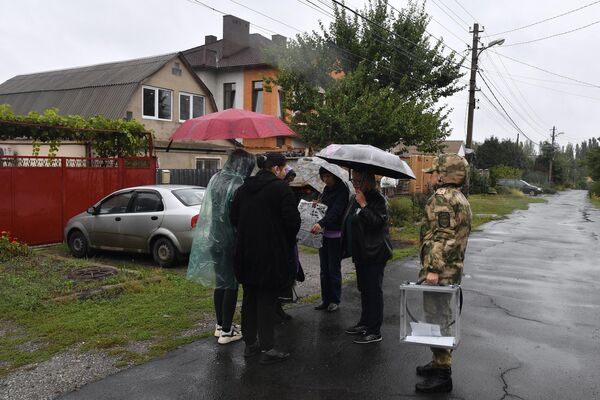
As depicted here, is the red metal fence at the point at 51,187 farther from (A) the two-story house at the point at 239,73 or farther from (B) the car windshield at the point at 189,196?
(A) the two-story house at the point at 239,73

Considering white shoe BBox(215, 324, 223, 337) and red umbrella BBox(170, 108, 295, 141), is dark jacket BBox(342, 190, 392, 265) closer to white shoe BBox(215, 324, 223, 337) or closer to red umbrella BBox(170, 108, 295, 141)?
red umbrella BBox(170, 108, 295, 141)

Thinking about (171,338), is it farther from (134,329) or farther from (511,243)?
(511,243)

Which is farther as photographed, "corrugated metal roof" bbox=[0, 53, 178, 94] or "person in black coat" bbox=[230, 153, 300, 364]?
"corrugated metal roof" bbox=[0, 53, 178, 94]

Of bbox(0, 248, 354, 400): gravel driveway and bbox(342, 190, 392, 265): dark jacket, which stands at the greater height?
bbox(342, 190, 392, 265): dark jacket

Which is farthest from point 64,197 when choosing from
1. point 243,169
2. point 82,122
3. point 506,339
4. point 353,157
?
point 506,339

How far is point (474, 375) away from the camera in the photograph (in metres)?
4.23

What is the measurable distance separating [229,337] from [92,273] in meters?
3.66

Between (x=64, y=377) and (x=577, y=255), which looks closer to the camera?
(x=64, y=377)

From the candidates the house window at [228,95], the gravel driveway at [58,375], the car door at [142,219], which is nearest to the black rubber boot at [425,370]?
the gravel driveway at [58,375]

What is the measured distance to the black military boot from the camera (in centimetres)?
385

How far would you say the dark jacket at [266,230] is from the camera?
14.1 feet

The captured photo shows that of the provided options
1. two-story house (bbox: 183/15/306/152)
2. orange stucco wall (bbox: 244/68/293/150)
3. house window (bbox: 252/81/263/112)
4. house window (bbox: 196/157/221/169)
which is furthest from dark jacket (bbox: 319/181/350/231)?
house window (bbox: 252/81/263/112)

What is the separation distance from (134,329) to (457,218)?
355 cm

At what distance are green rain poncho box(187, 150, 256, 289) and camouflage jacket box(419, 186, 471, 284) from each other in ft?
6.09
